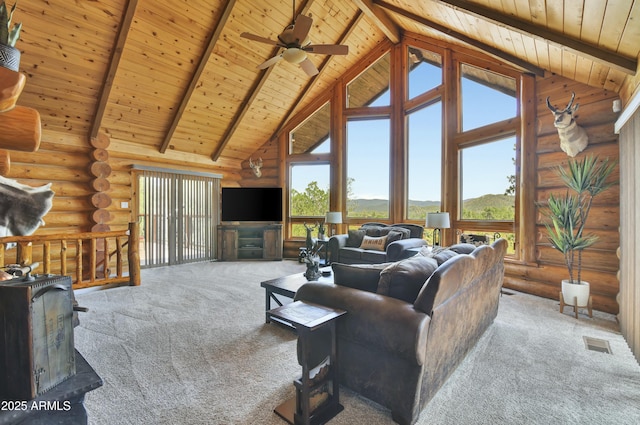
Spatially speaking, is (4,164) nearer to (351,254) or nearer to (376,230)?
(351,254)

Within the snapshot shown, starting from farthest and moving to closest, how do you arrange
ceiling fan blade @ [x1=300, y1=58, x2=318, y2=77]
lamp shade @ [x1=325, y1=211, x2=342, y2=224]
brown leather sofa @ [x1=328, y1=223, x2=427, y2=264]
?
lamp shade @ [x1=325, y1=211, x2=342, y2=224] → brown leather sofa @ [x1=328, y1=223, x2=427, y2=264] → ceiling fan blade @ [x1=300, y1=58, x2=318, y2=77]

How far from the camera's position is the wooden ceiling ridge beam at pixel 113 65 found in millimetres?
3801

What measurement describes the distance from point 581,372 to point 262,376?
7.86ft

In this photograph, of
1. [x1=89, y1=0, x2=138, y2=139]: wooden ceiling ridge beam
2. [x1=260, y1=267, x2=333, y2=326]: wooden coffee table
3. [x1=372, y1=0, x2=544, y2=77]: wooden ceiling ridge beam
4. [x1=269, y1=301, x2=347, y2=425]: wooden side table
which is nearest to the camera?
[x1=269, y1=301, x2=347, y2=425]: wooden side table

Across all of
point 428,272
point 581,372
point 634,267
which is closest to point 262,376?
point 428,272

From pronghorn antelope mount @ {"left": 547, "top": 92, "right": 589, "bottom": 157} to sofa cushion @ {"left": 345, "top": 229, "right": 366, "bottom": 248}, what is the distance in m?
3.36

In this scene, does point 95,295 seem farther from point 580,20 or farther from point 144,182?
point 580,20

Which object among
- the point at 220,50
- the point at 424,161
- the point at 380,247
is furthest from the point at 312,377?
the point at 424,161

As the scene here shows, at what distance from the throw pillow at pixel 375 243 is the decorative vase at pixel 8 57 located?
493cm

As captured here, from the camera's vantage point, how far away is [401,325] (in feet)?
5.23

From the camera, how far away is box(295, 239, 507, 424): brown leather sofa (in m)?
1.61

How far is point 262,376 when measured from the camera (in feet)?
7.06

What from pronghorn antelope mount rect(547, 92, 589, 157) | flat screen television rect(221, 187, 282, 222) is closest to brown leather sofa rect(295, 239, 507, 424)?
pronghorn antelope mount rect(547, 92, 589, 157)

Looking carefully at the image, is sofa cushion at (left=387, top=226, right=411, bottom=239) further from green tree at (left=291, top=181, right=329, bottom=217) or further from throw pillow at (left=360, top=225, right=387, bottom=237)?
green tree at (left=291, top=181, right=329, bottom=217)
